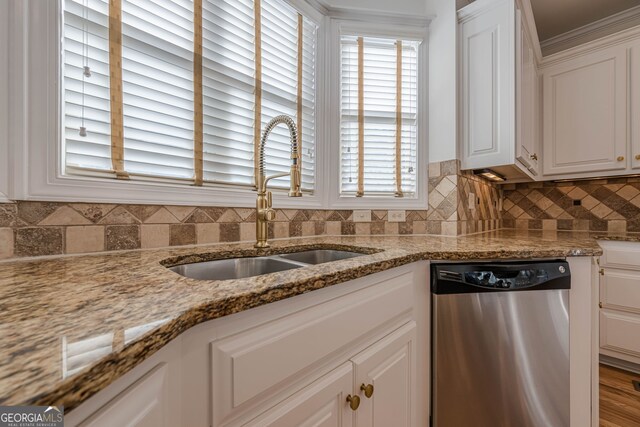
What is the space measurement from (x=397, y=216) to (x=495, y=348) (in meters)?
0.94

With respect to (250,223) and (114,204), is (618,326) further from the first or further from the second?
(114,204)

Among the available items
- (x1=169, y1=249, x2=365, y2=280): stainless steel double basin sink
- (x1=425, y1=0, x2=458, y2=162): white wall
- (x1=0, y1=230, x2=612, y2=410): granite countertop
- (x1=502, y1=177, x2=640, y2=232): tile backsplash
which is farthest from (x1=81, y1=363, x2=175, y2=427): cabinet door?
(x1=502, y1=177, x2=640, y2=232): tile backsplash

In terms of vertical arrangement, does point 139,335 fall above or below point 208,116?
below

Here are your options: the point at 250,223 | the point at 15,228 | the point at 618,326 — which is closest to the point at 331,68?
the point at 250,223

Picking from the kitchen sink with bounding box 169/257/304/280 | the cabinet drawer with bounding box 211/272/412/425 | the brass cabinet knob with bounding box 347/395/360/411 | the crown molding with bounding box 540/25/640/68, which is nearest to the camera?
the cabinet drawer with bounding box 211/272/412/425

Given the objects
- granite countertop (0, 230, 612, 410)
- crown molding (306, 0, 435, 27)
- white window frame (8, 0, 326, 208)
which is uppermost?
crown molding (306, 0, 435, 27)

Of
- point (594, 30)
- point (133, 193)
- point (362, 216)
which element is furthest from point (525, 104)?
point (133, 193)

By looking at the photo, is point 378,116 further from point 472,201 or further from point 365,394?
point 365,394

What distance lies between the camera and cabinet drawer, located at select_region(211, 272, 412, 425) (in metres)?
0.52

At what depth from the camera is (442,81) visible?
1859 mm

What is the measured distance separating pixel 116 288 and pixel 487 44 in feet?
7.09

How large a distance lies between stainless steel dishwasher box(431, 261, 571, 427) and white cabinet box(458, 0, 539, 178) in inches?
31.7

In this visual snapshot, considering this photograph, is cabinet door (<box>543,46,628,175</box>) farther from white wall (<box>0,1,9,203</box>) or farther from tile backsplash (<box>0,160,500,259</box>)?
white wall (<box>0,1,9,203</box>)

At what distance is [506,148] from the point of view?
1.62 metres
